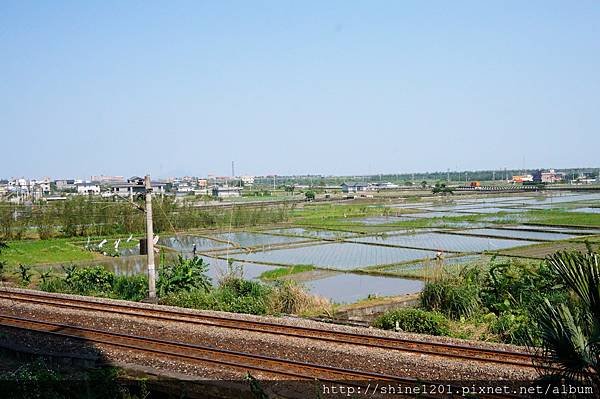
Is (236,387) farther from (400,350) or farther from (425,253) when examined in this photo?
(425,253)

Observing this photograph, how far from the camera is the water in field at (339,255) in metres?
23.7

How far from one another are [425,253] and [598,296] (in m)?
22.7

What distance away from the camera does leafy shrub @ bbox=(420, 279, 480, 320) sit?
11438 mm

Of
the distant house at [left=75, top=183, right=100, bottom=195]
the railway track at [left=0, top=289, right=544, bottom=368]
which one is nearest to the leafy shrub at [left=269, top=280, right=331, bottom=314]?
the railway track at [left=0, top=289, right=544, bottom=368]

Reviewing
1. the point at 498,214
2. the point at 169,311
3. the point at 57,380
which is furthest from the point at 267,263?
the point at 498,214

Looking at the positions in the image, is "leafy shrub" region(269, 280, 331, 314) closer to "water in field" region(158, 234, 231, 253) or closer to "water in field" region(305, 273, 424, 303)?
"water in field" region(305, 273, 424, 303)

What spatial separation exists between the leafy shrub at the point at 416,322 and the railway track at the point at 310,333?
4.79ft

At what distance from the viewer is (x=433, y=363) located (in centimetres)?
762

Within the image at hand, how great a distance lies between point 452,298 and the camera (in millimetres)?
11617

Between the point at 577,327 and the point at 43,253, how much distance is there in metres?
27.3

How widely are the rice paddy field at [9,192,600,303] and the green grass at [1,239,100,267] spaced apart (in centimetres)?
48

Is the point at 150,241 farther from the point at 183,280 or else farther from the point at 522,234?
the point at 522,234

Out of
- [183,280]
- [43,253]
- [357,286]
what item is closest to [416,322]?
[183,280]

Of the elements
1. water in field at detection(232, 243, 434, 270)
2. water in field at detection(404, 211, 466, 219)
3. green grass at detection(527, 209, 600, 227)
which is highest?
green grass at detection(527, 209, 600, 227)
